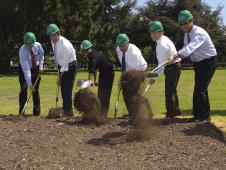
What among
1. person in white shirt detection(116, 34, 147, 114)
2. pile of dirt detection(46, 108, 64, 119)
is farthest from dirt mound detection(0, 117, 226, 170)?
person in white shirt detection(116, 34, 147, 114)

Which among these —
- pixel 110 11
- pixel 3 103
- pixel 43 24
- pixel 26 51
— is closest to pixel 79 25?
pixel 43 24

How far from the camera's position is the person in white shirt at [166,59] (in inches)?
379

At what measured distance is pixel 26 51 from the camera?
11.5m

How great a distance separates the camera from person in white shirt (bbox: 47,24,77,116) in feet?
34.9

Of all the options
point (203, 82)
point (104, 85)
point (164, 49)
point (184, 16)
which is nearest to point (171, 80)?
point (164, 49)

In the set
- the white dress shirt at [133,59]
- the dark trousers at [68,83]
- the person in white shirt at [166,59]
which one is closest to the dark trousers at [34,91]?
the dark trousers at [68,83]

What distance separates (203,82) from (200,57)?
434mm

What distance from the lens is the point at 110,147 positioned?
7.88 metres

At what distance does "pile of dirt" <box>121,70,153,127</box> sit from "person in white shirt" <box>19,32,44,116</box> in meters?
2.50

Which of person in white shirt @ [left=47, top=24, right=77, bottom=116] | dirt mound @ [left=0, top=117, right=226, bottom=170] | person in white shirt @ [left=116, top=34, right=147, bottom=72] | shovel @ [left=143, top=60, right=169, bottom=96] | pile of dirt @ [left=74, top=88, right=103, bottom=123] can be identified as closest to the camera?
dirt mound @ [left=0, top=117, right=226, bottom=170]

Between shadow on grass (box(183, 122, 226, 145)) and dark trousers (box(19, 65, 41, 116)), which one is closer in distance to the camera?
shadow on grass (box(183, 122, 226, 145))

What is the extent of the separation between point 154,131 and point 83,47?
2839mm

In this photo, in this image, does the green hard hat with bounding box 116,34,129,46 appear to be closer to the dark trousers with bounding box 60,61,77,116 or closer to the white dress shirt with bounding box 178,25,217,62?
the white dress shirt with bounding box 178,25,217,62

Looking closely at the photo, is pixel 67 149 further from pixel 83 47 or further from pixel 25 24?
pixel 25 24
